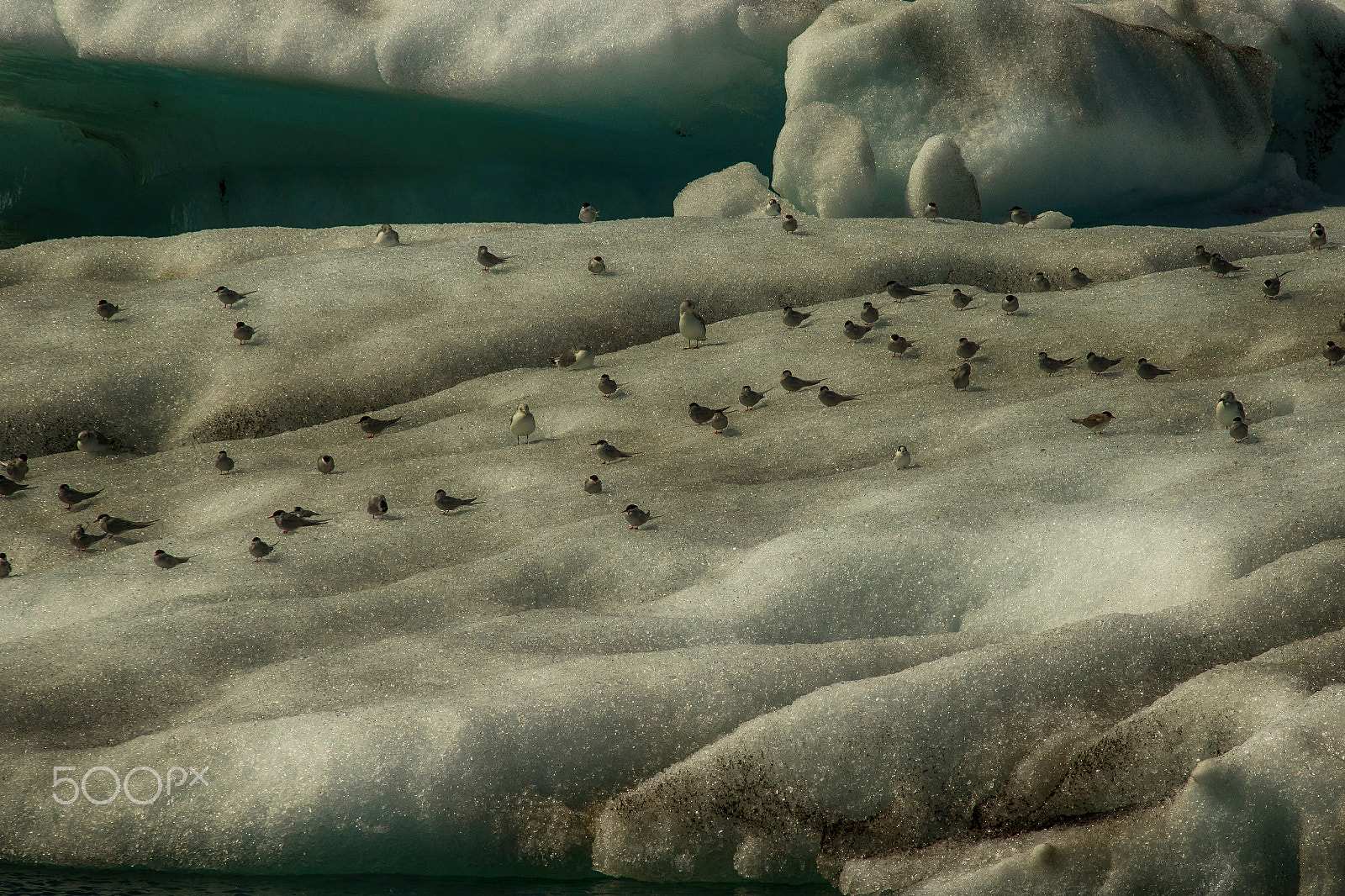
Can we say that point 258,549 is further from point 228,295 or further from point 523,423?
point 228,295

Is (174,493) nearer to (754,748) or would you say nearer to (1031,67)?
(754,748)

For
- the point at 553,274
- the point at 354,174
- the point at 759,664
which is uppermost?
the point at 759,664

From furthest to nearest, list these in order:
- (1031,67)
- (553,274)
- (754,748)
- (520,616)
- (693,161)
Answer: (693,161), (1031,67), (553,274), (520,616), (754,748)

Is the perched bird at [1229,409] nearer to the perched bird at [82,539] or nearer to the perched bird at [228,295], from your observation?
the perched bird at [82,539]

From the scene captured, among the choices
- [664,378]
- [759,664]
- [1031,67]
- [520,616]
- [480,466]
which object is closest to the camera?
[759,664]

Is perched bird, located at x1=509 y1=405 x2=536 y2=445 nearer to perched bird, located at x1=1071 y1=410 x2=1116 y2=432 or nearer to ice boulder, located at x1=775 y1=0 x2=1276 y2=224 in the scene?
perched bird, located at x1=1071 y1=410 x2=1116 y2=432

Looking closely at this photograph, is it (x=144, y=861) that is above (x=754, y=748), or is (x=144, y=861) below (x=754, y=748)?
below

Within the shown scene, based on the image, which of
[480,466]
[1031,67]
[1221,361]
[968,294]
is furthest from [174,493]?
[1031,67]
